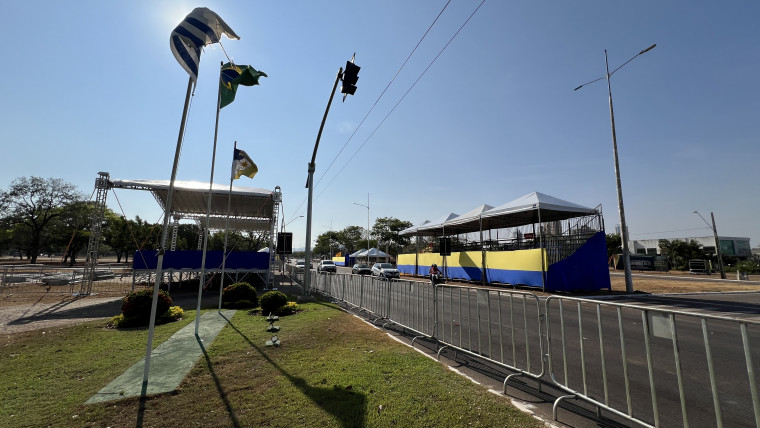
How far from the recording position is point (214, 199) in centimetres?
2117

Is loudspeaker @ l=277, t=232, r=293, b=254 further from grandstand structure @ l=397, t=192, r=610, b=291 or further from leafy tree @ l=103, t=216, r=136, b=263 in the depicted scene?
leafy tree @ l=103, t=216, r=136, b=263

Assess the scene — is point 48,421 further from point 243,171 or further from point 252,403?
point 243,171

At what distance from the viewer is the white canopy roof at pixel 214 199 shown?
17.6m

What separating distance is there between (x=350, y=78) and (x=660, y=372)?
982cm

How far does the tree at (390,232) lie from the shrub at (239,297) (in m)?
57.9

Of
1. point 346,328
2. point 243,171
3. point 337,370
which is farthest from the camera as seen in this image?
point 243,171

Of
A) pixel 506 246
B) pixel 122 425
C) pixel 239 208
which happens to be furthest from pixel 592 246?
pixel 239 208

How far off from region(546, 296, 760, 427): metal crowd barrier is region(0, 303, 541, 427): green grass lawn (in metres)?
1.37

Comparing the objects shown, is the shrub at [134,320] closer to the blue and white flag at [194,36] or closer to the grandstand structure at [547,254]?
the blue and white flag at [194,36]

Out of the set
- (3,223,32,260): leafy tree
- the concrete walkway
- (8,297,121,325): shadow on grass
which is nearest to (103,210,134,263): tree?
(3,223,32,260): leafy tree

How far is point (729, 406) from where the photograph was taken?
13.5ft

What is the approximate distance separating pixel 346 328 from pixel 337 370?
3187mm

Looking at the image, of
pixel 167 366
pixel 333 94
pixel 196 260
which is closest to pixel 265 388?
pixel 167 366

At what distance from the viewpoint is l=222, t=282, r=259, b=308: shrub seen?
12686mm
